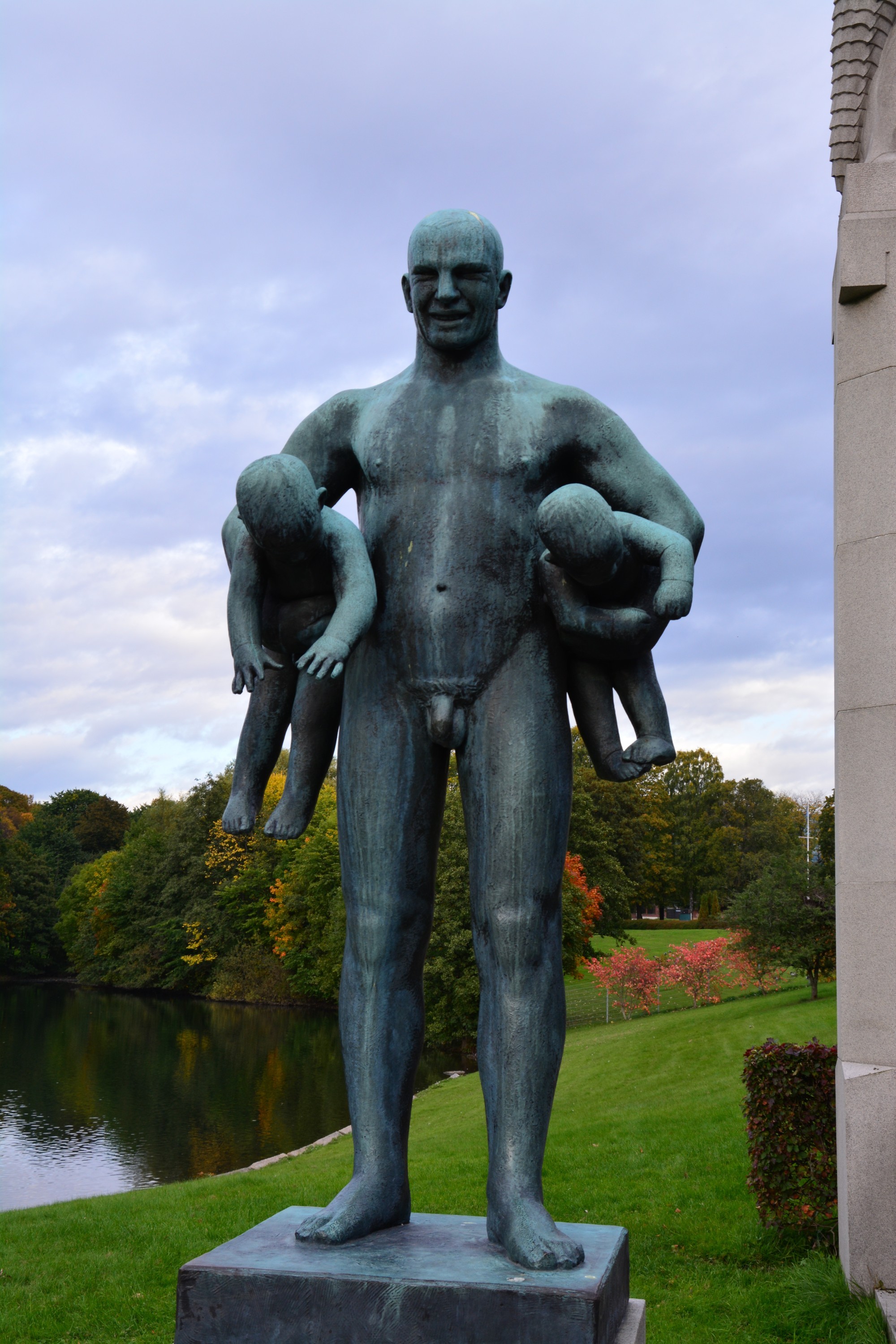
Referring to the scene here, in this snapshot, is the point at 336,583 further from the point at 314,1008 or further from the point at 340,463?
the point at 314,1008

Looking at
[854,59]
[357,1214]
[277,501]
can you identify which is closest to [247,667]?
[277,501]

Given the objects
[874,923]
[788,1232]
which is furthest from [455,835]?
[874,923]

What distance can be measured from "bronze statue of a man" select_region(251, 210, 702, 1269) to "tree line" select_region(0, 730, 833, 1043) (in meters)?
19.5

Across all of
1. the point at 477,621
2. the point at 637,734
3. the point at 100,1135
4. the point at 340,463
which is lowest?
the point at 100,1135

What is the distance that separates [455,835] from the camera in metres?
27.4

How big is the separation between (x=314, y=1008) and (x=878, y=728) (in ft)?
136

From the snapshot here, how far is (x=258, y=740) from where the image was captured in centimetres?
389

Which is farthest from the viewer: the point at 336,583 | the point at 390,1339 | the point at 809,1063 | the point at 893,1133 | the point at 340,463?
the point at 809,1063

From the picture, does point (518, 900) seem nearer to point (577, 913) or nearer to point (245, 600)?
point (245, 600)

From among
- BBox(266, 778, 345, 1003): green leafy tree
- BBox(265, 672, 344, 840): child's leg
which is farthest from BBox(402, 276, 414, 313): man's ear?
BBox(266, 778, 345, 1003): green leafy tree

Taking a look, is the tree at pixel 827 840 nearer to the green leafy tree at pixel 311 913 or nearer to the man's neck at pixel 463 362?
the green leafy tree at pixel 311 913

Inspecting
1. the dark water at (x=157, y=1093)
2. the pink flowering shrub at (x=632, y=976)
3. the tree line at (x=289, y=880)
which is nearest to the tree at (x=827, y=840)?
the tree line at (x=289, y=880)

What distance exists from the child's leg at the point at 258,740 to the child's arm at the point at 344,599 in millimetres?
371

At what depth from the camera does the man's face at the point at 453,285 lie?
377 cm
